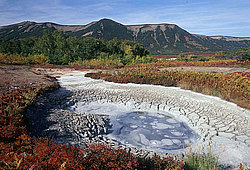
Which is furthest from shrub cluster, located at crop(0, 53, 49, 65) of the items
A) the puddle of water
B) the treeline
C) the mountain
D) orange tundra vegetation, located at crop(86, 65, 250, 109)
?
the mountain

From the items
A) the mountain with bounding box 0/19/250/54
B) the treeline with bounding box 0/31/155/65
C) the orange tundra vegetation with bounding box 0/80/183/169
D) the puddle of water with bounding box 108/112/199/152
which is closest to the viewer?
the orange tundra vegetation with bounding box 0/80/183/169

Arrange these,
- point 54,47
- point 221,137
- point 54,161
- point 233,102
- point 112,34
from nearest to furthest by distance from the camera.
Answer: point 54,161, point 221,137, point 233,102, point 54,47, point 112,34

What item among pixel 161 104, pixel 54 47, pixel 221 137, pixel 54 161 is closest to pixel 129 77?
pixel 161 104

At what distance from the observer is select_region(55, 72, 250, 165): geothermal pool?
4.16 m

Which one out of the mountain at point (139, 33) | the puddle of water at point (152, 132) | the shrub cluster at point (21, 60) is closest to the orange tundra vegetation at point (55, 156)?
the puddle of water at point (152, 132)

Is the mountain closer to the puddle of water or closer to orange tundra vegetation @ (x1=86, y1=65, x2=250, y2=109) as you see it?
orange tundra vegetation @ (x1=86, y1=65, x2=250, y2=109)

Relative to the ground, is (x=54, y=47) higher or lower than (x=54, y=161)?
higher

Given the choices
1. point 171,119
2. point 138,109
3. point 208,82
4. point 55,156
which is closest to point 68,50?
point 138,109

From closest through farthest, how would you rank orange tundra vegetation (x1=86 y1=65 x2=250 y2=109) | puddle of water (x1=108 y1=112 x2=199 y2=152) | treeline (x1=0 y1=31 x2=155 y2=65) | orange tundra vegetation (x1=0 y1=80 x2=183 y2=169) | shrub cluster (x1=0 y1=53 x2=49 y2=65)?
orange tundra vegetation (x1=0 y1=80 x2=183 y2=169), puddle of water (x1=108 y1=112 x2=199 y2=152), orange tundra vegetation (x1=86 y1=65 x2=250 y2=109), shrub cluster (x1=0 y1=53 x2=49 y2=65), treeline (x1=0 y1=31 x2=155 y2=65)

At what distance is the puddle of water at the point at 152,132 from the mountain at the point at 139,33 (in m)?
84.8

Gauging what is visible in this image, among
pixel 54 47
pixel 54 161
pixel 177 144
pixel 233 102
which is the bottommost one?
pixel 177 144

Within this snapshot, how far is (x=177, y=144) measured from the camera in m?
4.36

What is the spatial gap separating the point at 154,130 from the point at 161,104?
2052 mm

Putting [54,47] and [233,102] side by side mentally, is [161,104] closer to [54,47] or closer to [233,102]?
[233,102]
